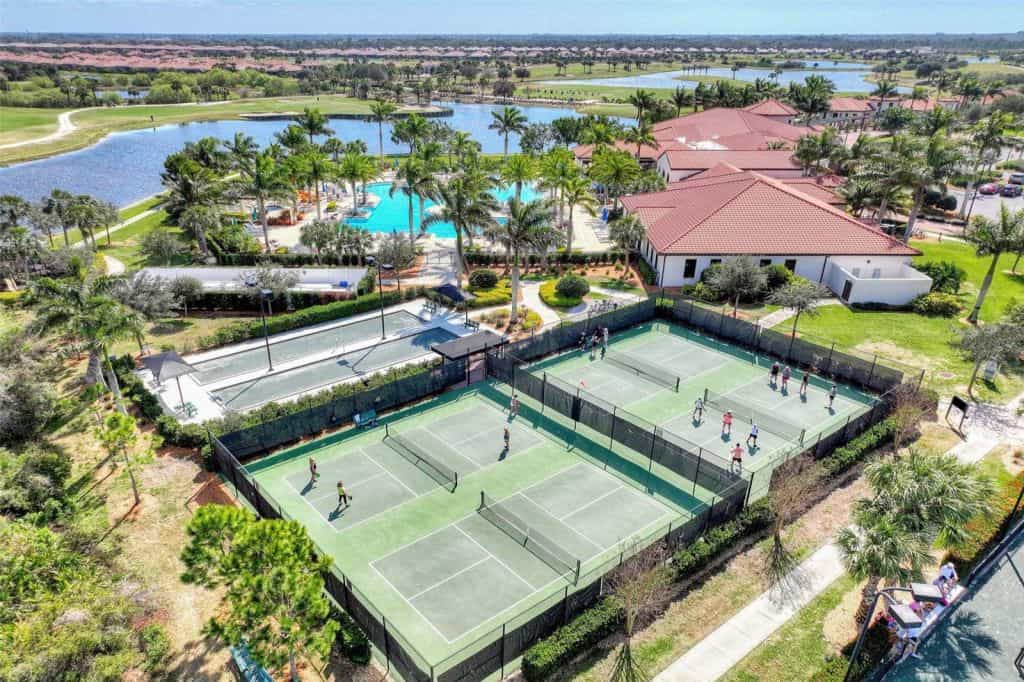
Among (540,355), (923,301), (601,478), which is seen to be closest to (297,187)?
(540,355)

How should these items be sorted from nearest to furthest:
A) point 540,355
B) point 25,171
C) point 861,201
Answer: point 540,355 < point 861,201 < point 25,171

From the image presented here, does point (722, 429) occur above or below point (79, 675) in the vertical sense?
below

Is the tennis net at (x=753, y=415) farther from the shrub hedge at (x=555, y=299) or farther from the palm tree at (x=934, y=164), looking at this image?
the palm tree at (x=934, y=164)

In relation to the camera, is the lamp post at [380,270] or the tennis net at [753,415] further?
the lamp post at [380,270]

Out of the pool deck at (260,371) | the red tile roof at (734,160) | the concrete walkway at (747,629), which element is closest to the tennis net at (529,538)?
the concrete walkway at (747,629)

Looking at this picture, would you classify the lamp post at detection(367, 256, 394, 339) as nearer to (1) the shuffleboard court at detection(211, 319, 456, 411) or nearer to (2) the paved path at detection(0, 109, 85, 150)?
(1) the shuffleboard court at detection(211, 319, 456, 411)

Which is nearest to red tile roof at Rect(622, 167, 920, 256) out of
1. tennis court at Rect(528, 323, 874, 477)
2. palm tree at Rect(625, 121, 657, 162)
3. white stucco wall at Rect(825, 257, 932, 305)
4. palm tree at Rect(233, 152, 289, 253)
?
white stucco wall at Rect(825, 257, 932, 305)

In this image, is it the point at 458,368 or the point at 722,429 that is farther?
the point at 458,368

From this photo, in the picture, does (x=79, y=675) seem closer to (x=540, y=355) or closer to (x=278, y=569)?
(x=278, y=569)
